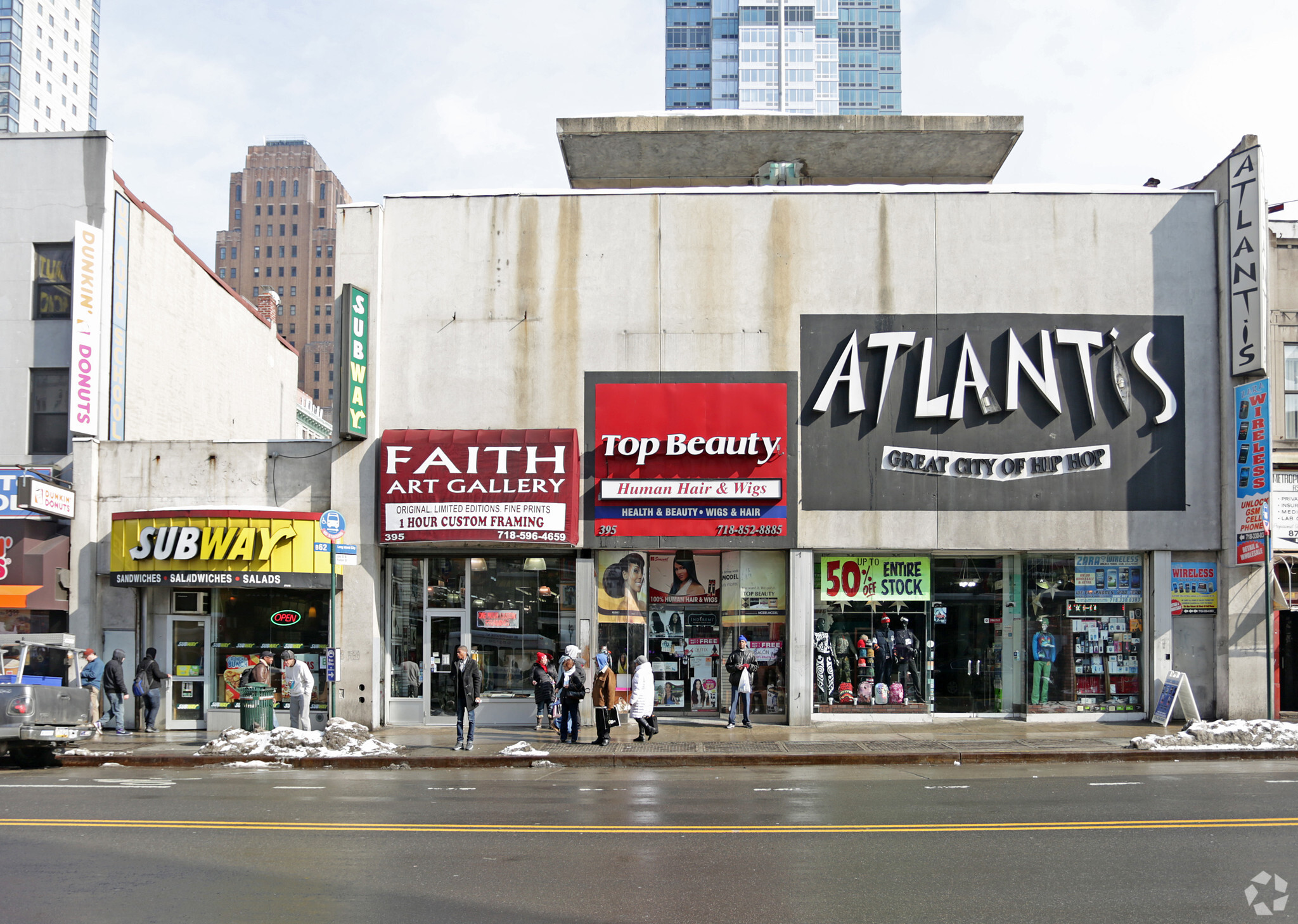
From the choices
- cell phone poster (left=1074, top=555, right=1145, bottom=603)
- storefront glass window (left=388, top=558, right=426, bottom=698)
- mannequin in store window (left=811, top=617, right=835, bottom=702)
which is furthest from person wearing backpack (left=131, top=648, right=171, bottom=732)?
cell phone poster (left=1074, top=555, right=1145, bottom=603)

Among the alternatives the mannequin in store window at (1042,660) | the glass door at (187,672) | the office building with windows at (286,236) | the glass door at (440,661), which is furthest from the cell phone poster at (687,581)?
the office building with windows at (286,236)

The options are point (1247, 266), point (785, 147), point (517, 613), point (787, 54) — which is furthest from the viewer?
point (787, 54)

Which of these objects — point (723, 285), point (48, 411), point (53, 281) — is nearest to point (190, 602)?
point (48, 411)

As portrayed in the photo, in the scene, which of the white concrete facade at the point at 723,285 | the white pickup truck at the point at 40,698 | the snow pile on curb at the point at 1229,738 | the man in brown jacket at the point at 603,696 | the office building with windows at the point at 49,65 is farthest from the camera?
the office building with windows at the point at 49,65

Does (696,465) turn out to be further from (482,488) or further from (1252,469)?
(1252,469)

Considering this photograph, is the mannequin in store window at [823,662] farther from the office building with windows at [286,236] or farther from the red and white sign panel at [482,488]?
the office building with windows at [286,236]

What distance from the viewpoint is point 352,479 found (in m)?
21.0

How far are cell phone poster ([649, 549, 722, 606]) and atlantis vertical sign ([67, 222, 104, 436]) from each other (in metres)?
11.8

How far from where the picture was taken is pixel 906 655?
21.3 metres

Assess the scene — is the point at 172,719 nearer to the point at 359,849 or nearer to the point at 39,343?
the point at 39,343

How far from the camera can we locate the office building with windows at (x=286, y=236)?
156500 millimetres

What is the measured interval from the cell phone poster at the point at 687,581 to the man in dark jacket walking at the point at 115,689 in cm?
1012

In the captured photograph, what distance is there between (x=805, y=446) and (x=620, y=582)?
4.51 metres

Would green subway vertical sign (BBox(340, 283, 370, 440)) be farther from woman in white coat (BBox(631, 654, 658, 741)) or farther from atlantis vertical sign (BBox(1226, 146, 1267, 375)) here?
atlantis vertical sign (BBox(1226, 146, 1267, 375))
